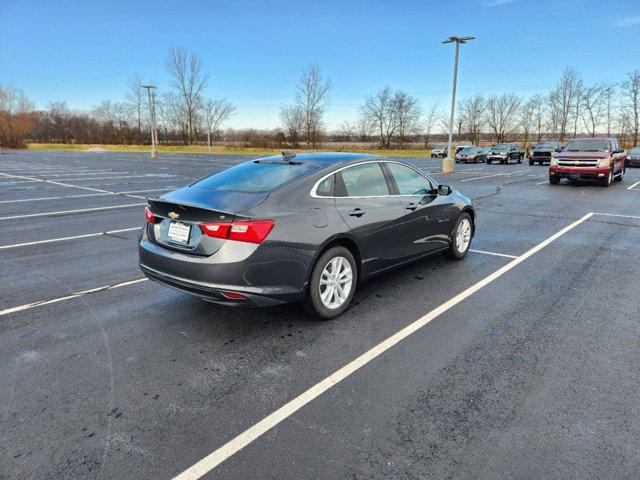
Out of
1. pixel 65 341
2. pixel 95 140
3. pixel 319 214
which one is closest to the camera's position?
pixel 65 341

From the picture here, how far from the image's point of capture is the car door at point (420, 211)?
517cm

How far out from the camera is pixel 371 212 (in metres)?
4.59

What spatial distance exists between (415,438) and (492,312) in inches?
90.7

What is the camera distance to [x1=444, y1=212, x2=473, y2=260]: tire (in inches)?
244

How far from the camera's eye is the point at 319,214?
13.2ft

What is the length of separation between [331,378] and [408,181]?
298 centimetres

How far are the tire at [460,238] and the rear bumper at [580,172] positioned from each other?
13.3 metres

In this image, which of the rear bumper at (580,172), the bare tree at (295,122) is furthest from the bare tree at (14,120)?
the rear bumper at (580,172)

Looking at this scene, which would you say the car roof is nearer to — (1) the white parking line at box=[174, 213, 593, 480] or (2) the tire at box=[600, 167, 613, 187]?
(1) the white parking line at box=[174, 213, 593, 480]

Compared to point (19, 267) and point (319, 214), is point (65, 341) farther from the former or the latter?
point (19, 267)

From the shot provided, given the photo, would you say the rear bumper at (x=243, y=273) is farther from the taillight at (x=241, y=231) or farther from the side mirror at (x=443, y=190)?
the side mirror at (x=443, y=190)

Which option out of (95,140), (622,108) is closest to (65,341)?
(622,108)

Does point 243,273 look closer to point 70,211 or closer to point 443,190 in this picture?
point 443,190

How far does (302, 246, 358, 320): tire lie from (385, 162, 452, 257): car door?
1.12 m
